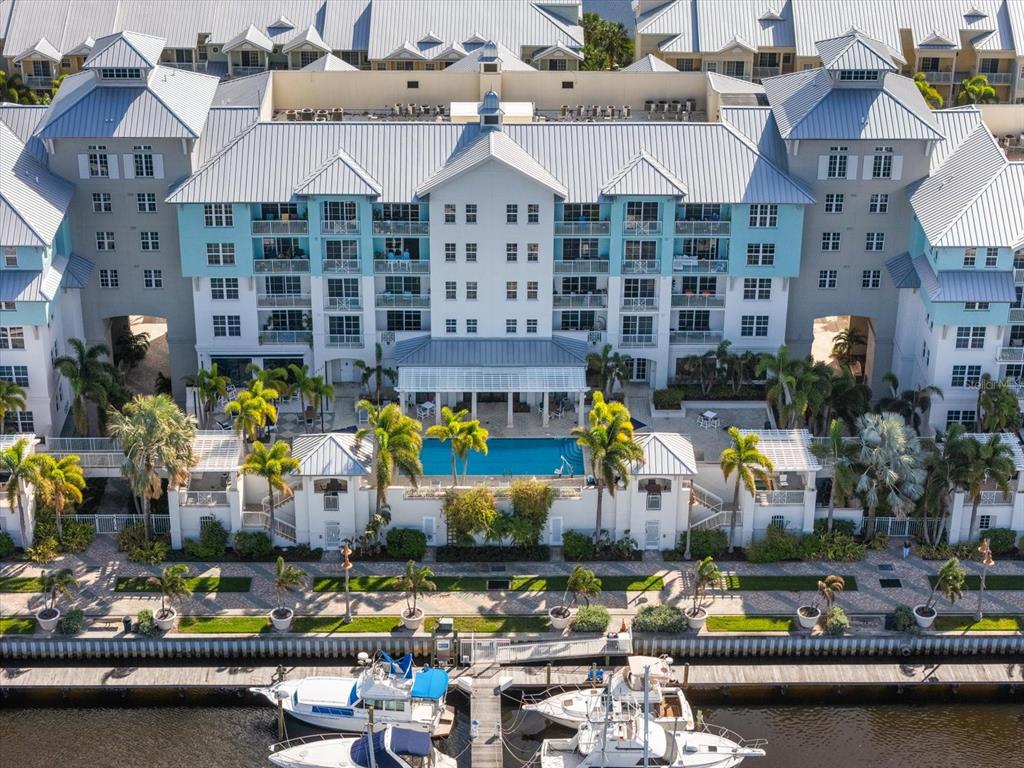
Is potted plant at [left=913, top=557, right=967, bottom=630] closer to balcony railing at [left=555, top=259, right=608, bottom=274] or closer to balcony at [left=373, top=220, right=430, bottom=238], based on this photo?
balcony railing at [left=555, top=259, right=608, bottom=274]

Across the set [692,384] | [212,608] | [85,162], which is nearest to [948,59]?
[692,384]

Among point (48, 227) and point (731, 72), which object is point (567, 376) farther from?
point (731, 72)

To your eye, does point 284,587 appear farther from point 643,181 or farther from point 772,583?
point 643,181

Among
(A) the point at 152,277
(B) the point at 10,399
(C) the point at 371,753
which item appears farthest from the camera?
(A) the point at 152,277

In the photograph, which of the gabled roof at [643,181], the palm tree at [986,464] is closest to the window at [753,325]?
the gabled roof at [643,181]

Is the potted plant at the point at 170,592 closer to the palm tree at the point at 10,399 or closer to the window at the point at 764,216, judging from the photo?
the palm tree at the point at 10,399

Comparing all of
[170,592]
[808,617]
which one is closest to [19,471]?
[170,592]
